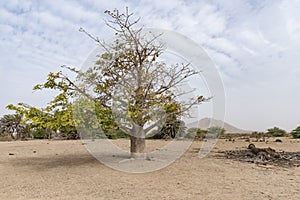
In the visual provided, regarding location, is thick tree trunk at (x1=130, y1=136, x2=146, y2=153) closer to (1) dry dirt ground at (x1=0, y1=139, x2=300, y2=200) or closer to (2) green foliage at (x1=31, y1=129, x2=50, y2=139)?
(1) dry dirt ground at (x1=0, y1=139, x2=300, y2=200)

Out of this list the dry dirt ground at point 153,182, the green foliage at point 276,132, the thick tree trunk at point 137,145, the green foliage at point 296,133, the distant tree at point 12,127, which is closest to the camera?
the dry dirt ground at point 153,182

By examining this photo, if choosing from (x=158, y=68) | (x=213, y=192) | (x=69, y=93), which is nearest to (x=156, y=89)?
(x=158, y=68)

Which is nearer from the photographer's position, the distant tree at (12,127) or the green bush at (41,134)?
the green bush at (41,134)

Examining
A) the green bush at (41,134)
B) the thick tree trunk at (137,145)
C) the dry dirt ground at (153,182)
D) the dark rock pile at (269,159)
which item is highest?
the green bush at (41,134)

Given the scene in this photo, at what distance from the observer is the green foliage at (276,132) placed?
26.6 m

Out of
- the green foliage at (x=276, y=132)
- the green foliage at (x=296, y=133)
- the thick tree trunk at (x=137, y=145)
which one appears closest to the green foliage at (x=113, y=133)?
the thick tree trunk at (x=137, y=145)

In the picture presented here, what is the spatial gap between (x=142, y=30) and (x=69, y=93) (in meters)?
2.87

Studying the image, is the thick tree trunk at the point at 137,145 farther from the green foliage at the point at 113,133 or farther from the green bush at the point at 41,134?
the green bush at the point at 41,134

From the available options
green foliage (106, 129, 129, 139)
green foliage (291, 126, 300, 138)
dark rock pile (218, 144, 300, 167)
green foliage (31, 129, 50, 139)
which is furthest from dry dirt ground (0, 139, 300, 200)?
green foliage (31, 129, 50, 139)

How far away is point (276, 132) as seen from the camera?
2683cm

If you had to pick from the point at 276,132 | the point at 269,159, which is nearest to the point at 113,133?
the point at 269,159

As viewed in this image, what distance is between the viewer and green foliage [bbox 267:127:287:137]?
87.4 ft

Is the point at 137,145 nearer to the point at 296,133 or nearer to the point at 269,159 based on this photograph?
the point at 269,159

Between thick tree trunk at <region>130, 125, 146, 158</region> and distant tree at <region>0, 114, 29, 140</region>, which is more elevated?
distant tree at <region>0, 114, 29, 140</region>
